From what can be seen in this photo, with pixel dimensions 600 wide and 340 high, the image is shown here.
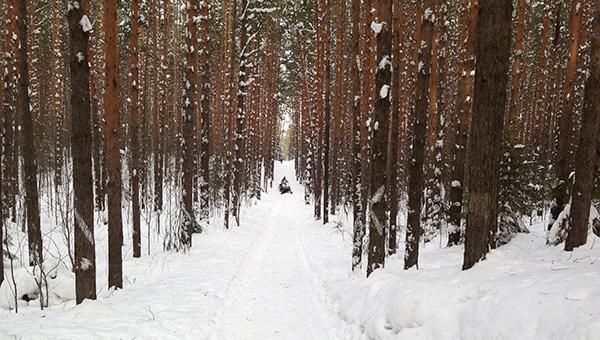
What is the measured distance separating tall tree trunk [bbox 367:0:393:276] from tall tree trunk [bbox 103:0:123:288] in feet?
16.3

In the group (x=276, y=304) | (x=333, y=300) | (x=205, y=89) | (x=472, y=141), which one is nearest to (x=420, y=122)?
(x=472, y=141)

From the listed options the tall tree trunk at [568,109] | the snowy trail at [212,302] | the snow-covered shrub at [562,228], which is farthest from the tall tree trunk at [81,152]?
the tall tree trunk at [568,109]

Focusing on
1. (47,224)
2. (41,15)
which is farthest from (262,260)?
(41,15)

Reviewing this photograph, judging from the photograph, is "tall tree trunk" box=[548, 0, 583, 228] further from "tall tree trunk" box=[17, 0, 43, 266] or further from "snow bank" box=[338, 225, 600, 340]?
"tall tree trunk" box=[17, 0, 43, 266]

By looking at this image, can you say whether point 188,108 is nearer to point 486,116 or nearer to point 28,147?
point 28,147

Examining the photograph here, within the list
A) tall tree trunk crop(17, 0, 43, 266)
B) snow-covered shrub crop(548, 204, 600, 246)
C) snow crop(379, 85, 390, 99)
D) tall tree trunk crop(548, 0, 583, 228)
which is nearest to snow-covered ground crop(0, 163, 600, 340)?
snow-covered shrub crop(548, 204, 600, 246)

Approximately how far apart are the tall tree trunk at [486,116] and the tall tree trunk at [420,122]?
7.83 ft

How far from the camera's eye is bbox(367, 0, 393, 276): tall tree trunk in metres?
7.55

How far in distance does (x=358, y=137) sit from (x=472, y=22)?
4.75m

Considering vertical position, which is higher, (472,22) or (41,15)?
(41,15)

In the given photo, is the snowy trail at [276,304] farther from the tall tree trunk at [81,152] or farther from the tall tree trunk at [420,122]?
the tall tree trunk at [420,122]

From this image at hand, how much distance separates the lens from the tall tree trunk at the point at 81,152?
18.9ft

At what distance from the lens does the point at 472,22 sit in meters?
9.58

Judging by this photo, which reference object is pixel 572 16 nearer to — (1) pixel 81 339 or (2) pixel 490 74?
(2) pixel 490 74
